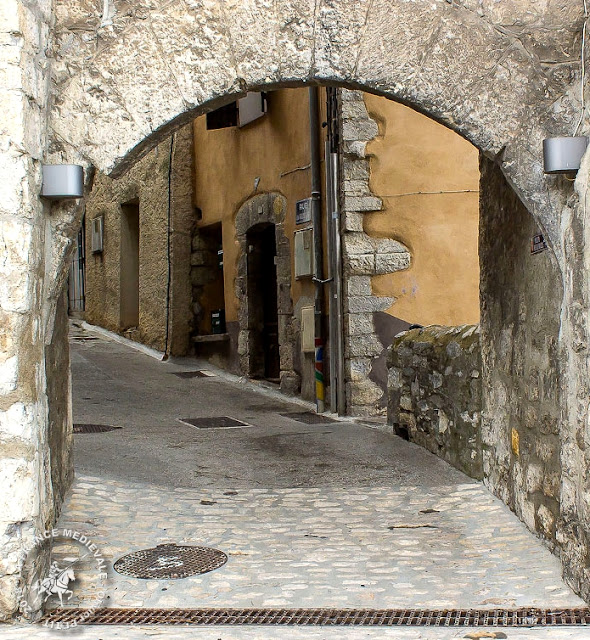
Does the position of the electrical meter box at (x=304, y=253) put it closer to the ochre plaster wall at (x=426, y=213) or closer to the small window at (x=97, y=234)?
the ochre plaster wall at (x=426, y=213)

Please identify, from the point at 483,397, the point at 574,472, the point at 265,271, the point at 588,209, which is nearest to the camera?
the point at 588,209

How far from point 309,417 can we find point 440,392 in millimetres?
2748

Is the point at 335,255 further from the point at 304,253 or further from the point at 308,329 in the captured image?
the point at 308,329

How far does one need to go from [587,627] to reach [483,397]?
2354 mm

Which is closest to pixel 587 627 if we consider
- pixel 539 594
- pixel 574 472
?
pixel 539 594

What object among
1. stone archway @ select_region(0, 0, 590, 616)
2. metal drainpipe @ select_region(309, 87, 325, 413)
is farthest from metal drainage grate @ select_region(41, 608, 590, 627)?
metal drainpipe @ select_region(309, 87, 325, 413)

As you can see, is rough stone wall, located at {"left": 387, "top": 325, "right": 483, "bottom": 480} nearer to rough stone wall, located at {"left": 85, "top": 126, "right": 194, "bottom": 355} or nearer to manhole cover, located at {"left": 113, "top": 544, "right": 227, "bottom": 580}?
manhole cover, located at {"left": 113, "top": 544, "right": 227, "bottom": 580}

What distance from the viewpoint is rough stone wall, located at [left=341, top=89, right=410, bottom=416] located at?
885 cm

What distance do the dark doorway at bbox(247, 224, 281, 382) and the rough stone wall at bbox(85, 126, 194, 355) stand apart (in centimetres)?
179

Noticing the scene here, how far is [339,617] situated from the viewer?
330 centimetres

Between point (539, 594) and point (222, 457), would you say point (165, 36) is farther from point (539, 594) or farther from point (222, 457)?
point (222, 457)

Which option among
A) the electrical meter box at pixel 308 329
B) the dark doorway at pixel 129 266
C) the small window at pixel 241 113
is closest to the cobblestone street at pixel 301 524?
the electrical meter box at pixel 308 329

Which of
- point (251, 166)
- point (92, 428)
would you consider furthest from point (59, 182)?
point (251, 166)

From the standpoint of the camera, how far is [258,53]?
357 cm
